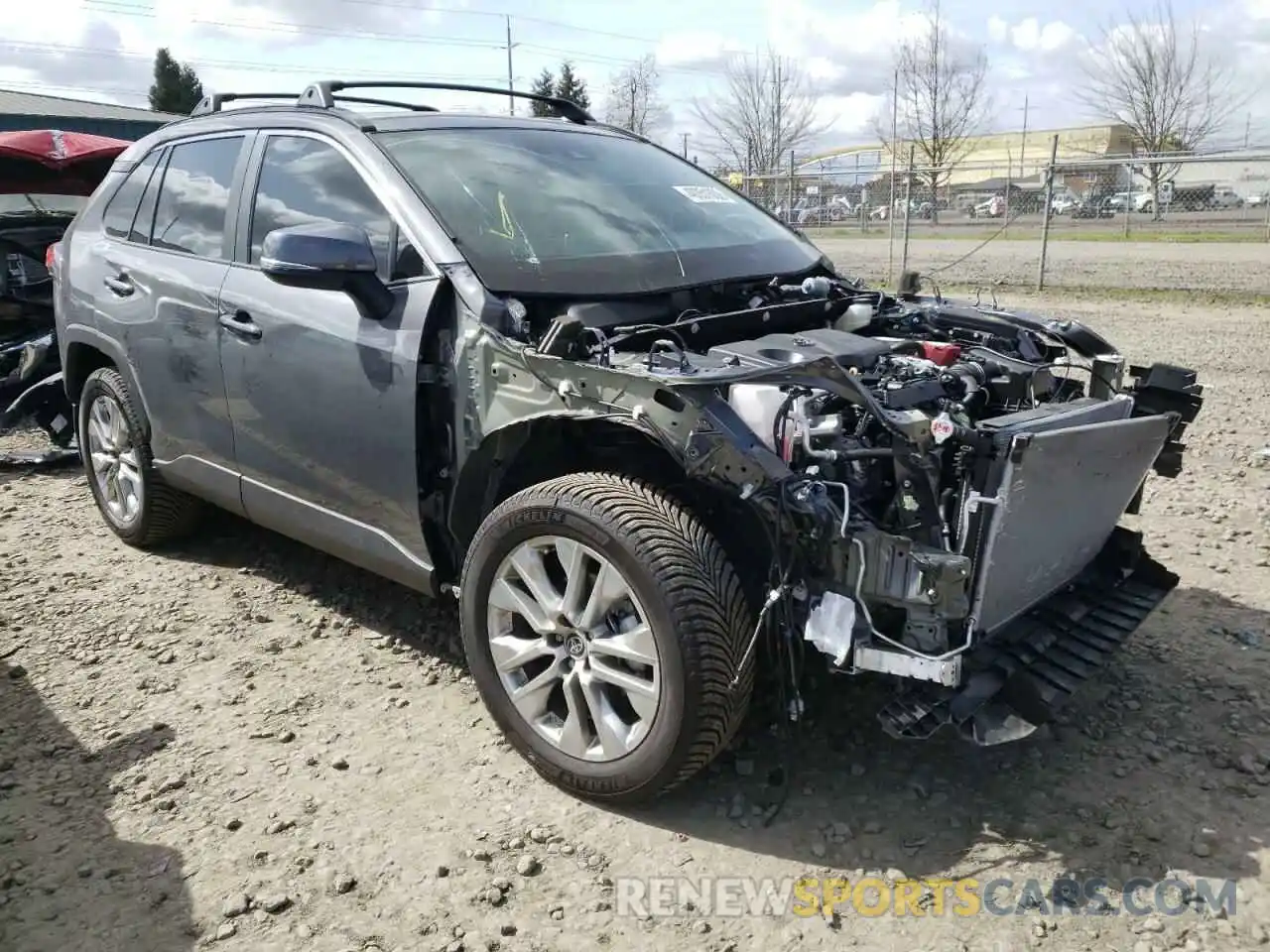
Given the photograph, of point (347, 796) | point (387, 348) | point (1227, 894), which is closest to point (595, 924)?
point (347, 796)

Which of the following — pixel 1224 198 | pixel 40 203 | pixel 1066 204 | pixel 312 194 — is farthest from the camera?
pixel 1224 198

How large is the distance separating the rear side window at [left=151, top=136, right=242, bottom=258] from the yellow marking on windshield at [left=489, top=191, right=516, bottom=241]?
1.25 metres

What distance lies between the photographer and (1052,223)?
76.1ft

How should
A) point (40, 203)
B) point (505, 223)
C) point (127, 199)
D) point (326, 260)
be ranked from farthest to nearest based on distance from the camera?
point (40, 203) → point (127, 199) → point (505, 223) → point (326, 260)

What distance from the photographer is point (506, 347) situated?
3.09 m

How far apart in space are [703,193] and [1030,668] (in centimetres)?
234

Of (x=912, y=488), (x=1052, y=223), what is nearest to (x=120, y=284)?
(x=912, y=488)

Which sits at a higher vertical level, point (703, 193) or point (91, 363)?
point (703, 193)

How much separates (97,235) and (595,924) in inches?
160

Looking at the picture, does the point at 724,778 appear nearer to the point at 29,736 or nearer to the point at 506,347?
the point at 506,347

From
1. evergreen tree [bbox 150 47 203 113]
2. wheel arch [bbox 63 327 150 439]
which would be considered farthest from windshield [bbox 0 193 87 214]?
evergreen tree [bbox 150 47 203 113]

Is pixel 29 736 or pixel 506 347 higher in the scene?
pixel 506 347

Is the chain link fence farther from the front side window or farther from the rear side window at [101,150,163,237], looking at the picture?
the front side window

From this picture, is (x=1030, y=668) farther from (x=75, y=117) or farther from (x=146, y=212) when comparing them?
(x=75, y=117)
